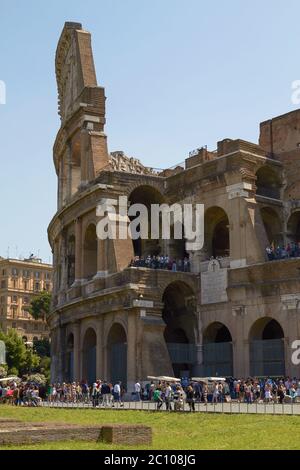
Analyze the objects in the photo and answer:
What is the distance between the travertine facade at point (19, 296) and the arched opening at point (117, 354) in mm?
63606

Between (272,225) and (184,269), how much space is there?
19.4ft

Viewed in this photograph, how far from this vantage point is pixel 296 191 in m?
43.2

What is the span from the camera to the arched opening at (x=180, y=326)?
4172cm

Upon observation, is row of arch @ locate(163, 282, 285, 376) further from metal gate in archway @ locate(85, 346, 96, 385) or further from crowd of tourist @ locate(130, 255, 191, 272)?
metal gate in archway @ locate(85, 346, 96, 385)

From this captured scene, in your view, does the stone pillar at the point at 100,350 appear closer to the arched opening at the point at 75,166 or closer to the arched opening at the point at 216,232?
the arched opening at the point at 216,232

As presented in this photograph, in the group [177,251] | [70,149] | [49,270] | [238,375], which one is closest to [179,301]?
[177,251]

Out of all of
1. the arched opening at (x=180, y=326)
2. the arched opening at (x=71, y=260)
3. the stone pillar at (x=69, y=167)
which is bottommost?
the arched opening at (x=180, y=326)

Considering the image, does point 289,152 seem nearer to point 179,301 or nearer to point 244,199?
point 244,199

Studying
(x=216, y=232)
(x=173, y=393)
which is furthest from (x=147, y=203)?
(x=173, y=393)

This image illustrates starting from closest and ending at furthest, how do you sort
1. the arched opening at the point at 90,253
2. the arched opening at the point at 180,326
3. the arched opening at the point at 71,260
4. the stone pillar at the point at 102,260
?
the arched opening at the point at 180,326 → the stone pillar at the point at 102,260 → the arched opening at the point at 90,253 → the arched opening at the point at 71,260

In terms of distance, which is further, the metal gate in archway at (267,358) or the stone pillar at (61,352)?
the stone pillar at (61,352)

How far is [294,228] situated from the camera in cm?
4384

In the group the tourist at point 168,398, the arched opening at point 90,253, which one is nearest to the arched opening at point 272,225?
the arched opening at point 90,253

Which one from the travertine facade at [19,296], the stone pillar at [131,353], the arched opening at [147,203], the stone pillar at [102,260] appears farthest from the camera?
the travertine facade at [19,296]
